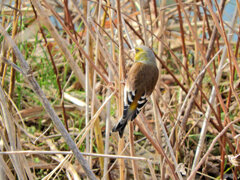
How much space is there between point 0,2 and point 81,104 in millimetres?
1824

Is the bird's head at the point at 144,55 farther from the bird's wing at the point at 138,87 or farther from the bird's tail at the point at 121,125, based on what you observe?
the bird's tail at the point at 121,125

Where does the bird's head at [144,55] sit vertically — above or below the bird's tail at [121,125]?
above

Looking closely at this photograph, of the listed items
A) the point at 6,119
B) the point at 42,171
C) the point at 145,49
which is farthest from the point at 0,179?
the point at 145,49

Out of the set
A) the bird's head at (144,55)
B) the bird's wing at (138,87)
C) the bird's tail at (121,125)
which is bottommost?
the bird's tail at (121,125)

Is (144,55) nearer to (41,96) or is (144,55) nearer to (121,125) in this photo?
(121,125)

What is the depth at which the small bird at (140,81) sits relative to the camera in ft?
7.50

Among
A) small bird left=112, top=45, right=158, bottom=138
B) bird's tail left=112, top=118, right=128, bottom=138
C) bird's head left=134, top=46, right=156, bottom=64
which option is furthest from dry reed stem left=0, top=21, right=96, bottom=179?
bird's head left=134, top=46, right=156, bottom=64

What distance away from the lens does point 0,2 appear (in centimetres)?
173

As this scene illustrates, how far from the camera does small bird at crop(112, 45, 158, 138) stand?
2.29 metres

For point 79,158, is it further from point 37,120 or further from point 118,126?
point 37,120

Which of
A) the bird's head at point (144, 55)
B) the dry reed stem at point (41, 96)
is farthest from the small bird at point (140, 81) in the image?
the dry reed stem at point (41, 96)

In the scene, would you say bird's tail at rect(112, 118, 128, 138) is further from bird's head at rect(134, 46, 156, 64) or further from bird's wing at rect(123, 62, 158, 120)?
bird's head at rect(134, 46, 156, 64)

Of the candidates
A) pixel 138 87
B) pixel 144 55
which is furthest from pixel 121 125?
pixel 144 55

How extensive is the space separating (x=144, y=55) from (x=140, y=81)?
213mm
